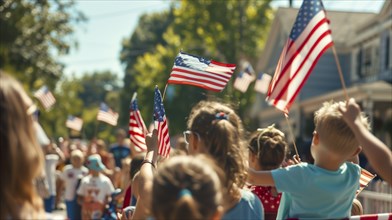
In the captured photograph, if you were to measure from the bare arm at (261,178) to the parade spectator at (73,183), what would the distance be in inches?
340

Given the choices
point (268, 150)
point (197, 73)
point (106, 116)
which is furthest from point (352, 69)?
point (268, 150)

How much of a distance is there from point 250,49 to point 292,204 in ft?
125

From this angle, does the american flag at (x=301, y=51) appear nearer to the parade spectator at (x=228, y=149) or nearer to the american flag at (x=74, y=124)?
the parade spectator at (x=228, y=149)

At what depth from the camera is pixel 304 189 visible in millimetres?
3725

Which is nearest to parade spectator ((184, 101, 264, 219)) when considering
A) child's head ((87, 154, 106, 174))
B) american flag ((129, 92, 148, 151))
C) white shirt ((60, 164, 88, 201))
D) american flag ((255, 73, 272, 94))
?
american flag ((129, 92, 148, 151))

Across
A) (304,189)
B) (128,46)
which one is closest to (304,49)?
(304,189)

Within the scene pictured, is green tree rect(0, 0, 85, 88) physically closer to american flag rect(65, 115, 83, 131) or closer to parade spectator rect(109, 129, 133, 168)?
american flag rect(65, 115, 83, 131)

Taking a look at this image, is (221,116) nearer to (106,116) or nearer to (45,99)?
(106,116)

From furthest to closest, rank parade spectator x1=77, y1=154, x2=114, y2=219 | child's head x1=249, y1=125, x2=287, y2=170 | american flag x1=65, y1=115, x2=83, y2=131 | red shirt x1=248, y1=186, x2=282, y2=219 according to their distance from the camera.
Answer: american flag x1=65, y1=115, x2=83, y2=131, parade spectator x1=77, y1=154, x2=114, y2=219, red shirt x1=248, y1=186, x2=282, y2=219, child's head x1=249, y1=125, x2=287, y2=170

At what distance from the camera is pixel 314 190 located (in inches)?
147

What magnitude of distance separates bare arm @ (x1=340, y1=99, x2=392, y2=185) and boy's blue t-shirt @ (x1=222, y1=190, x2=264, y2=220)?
75 cm

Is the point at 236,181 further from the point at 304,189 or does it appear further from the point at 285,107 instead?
the point at 285,107

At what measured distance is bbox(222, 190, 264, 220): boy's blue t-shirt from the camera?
377cm

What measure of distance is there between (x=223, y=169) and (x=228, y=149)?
12cm
